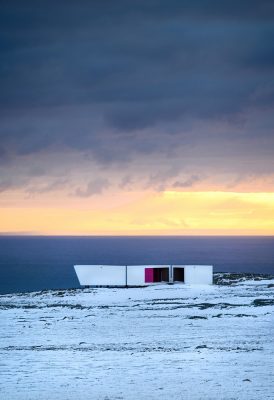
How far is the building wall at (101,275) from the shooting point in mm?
40594

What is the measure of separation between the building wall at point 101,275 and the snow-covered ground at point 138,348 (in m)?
6.49

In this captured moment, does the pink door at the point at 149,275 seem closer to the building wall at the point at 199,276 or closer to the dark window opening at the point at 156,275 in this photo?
the dark window opening at the point at 156,275

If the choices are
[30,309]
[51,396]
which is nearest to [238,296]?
[30,309]

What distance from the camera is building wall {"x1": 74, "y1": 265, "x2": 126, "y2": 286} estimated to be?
4059 centimetres

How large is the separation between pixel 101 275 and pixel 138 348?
850 inches

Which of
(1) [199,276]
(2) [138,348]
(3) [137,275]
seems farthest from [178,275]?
(2) [138,348]

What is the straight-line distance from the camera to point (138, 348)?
19562 mm

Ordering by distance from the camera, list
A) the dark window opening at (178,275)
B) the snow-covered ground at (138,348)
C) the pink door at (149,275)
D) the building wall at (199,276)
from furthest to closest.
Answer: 1. the dark window opening at (178,275)
2. the building wall at (199,276)
3. the pink door at (149,275)
4. the snow-covered ground at (138,348)

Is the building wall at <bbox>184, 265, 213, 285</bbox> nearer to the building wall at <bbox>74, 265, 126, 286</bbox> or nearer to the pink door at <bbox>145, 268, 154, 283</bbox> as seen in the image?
the pink door at <bbox>145, 268, 154, 283</bbox>

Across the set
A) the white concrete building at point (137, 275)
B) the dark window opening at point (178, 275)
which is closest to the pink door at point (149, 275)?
the white concrete building at point (137, 275)

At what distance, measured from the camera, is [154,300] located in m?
32.8

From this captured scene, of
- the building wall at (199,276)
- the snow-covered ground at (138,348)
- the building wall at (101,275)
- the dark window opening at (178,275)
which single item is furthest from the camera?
the dark window opening at (178,275)

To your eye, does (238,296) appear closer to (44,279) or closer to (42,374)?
(42,374)

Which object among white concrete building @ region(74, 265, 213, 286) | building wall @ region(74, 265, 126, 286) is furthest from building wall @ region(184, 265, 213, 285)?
building wall @ region(74, 265, 126, 286)
